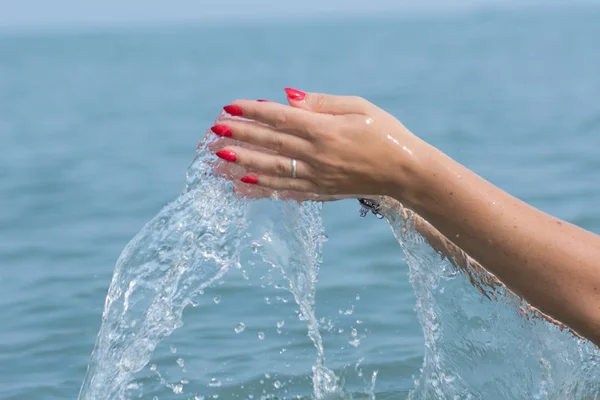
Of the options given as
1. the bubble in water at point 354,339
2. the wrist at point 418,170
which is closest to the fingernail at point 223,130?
the wrist at point 418,170

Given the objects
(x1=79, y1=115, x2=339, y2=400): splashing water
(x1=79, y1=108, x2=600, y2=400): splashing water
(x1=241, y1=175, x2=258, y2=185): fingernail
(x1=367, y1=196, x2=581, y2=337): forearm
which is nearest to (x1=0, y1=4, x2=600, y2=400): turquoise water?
(x1=79, y1=108, x2=600, y2=400): splashing water

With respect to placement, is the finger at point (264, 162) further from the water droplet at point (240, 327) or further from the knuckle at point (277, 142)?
the water droplet at point (240, 327)

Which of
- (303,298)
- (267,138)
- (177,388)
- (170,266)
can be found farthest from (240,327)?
(267,138)

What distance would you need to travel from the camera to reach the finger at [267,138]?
2348 mm

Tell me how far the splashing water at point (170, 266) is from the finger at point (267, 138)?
2.38ft

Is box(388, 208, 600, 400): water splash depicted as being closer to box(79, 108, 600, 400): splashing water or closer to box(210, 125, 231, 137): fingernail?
box(79, 108, 600, 400): splashing water

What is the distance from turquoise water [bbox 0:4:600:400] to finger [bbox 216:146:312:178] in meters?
1.46

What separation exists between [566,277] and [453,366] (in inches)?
47.3

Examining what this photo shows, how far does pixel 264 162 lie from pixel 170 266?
1.09 m

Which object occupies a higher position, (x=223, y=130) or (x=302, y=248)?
(x=223, y=130)

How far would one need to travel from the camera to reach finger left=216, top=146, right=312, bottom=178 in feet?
7.79

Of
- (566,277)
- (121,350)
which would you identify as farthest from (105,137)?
(566,277)

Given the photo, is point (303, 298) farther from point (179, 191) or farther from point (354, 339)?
point (179, 191)

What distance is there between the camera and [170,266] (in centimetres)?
336
